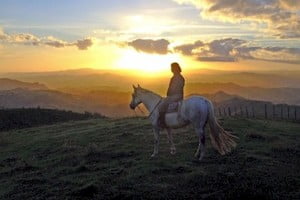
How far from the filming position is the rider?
20.3 metres

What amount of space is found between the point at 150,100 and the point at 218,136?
3769 millimetres

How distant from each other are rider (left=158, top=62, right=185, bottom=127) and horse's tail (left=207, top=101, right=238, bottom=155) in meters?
1.64

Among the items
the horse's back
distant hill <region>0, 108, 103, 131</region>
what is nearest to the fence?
distant hill <region>0, 108, 103, 131</region>

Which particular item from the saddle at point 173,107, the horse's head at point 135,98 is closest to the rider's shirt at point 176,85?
the saddle at point 173,107

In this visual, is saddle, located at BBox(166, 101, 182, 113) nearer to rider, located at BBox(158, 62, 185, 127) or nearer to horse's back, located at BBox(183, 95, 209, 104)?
rider, located at BBox(158, 62, 185, 127)

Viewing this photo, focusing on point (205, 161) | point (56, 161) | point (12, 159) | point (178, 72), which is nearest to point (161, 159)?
point (205, 161)

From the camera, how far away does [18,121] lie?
45062 mm

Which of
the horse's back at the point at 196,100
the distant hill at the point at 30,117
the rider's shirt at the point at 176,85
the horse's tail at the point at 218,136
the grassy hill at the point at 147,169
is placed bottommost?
the distant hill at the point at 30,117

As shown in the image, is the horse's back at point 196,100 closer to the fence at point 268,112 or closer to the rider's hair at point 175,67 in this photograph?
the rider's hair at point 175,67

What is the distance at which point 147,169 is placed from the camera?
18.2m

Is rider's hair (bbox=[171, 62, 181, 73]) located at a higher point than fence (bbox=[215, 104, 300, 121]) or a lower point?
higher

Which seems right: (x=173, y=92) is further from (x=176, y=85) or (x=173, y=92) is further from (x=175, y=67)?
(x=175, y=67)

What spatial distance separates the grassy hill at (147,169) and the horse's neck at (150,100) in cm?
227

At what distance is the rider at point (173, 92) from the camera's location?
2029 cm
